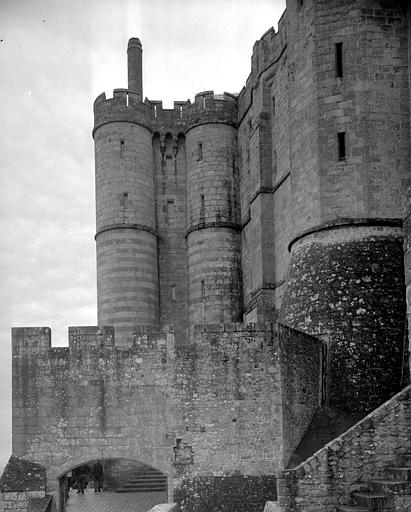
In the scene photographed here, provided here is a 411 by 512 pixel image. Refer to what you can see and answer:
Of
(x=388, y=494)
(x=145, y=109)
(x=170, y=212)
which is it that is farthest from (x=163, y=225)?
(x=388, y=494)

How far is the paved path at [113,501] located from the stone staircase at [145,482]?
0.42m

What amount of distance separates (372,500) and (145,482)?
14495mm

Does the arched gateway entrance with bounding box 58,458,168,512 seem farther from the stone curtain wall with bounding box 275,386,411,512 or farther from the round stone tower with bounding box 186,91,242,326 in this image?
the stone curtain wall with bounding box 275,386,411,512

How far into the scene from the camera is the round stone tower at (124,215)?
1188 inches

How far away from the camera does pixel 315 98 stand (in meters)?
19.0

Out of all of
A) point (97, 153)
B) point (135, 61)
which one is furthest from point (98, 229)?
point (135, 61)

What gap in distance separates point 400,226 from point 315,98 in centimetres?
334

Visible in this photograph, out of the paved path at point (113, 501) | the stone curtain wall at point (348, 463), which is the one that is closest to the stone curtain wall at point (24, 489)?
the paved path at point (113, 501)

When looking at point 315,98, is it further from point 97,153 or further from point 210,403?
point 97,153

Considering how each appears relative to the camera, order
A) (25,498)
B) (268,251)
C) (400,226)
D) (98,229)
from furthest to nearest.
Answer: (98,229)
(268,251)
(400,226)
(25,498)

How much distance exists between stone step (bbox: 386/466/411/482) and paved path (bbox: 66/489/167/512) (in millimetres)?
8870

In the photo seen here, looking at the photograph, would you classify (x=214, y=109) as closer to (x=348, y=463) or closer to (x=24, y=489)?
(x=24, y=489)

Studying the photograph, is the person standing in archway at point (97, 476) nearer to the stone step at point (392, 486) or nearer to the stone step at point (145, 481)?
the stone step at point (145, 481)

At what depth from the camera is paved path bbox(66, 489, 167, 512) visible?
68.1 feet
